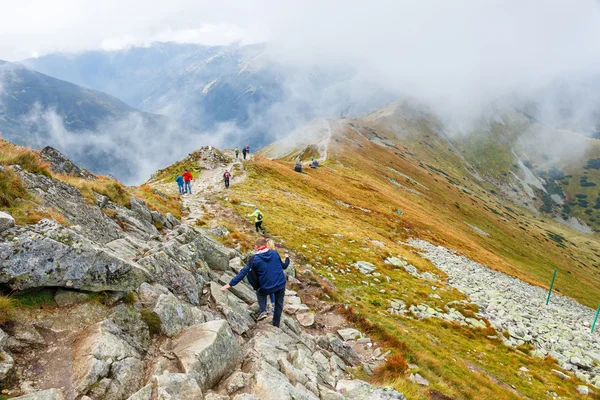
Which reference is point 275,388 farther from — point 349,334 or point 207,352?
point 349,334

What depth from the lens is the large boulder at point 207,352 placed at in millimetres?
7444

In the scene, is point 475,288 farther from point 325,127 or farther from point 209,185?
point 325,127

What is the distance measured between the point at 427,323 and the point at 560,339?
39.6ft

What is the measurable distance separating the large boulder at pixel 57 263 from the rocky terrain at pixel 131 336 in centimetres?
2

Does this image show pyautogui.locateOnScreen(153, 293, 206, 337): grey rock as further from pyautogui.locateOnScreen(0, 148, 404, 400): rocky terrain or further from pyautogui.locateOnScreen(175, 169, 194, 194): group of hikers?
pyautogui.locateOnScreen(175, 169, 194, 194): group of hikers

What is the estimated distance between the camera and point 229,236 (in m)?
21.8

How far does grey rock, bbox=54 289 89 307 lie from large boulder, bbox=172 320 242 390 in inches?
103

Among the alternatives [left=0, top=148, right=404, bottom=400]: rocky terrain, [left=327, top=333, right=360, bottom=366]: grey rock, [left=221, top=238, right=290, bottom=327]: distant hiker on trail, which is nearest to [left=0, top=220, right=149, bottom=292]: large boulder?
[left=0, top=148, right=404, bottom=400]: rocky terrain

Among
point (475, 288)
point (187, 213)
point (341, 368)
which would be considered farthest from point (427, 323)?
point (187, 213)

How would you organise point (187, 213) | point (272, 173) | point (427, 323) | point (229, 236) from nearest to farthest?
point (427, 323)
point (229, 236)
point (187, 213)
point (272, 173)

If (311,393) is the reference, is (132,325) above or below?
above

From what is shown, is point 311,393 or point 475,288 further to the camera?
point 475,288

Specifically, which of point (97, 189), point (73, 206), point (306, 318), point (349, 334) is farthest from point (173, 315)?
point (97, 189)

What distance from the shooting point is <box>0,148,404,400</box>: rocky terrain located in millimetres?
6526
